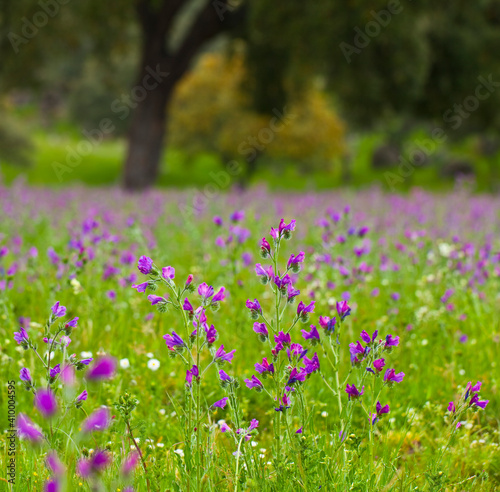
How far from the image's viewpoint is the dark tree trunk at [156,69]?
16547 millimetres

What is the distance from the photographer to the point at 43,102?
75.8 m

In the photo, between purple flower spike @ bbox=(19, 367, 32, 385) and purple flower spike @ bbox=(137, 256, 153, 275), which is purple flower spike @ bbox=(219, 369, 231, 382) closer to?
purple flower spike @ bbox=(137, 256, 153, 275)

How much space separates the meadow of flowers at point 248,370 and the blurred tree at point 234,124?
18.3 m

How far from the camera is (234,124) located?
1016 inches

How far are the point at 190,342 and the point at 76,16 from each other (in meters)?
16.2

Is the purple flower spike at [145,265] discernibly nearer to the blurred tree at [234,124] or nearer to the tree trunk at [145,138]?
the tree trunk at [145,138]

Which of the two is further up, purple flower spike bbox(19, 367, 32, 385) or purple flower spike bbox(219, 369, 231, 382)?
purple flower spike bbox(219, 369, 231, 382)

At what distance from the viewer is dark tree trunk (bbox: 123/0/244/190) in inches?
651

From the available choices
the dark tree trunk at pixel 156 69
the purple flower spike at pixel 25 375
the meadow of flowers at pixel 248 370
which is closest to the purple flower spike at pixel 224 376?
the meadow of flowers at pixel 248 370

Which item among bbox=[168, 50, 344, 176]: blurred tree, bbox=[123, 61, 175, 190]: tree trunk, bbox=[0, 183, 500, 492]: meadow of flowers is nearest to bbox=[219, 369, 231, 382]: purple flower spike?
bbox=[0, 183, 500, 492]: meadow of flowers

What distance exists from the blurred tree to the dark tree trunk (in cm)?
622

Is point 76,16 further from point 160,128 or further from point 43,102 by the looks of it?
point 43,102

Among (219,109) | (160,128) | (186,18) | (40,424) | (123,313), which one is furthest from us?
(186,18)

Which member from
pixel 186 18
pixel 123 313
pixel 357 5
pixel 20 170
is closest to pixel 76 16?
pixel 357 5
